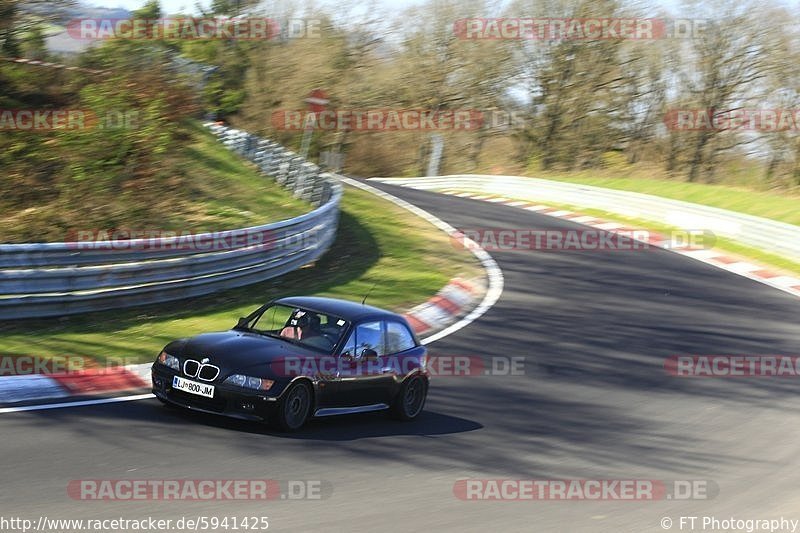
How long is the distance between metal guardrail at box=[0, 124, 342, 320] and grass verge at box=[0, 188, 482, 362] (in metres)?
0.18

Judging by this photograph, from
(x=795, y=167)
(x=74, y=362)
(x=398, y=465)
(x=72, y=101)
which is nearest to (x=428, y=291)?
(x=74, y=362)

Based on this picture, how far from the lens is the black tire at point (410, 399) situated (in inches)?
410

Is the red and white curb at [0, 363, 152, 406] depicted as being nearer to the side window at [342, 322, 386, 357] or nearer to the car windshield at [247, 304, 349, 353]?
the car windshield at [247, 304, 349, 353]

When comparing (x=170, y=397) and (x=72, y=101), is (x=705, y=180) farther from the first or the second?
(x=170, y=397)

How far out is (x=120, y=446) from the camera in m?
8.11

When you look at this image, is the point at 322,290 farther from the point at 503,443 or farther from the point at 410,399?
the point at 503,443

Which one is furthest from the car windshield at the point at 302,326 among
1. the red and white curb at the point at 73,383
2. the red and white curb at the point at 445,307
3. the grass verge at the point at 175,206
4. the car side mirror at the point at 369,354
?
the grass verge at the point at 175,206

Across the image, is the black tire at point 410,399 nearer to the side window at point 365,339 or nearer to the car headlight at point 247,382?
the side window at point 365,339

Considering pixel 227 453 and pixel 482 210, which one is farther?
pixel 482 210

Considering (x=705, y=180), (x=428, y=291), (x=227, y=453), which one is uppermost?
(x=227, y=453)

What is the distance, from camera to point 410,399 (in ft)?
34.7

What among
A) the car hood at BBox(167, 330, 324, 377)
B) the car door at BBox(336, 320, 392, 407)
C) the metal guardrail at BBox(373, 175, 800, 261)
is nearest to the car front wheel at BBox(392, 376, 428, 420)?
the car door at BBox(336, 320, 392, 407)

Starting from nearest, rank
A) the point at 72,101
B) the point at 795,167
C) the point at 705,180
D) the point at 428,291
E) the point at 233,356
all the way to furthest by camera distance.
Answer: the point at 233,356 < the point at 428,291 < the point at 72,101 < the point at 795,167 < the point at 705,180

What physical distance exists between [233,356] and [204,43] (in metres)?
48.8
